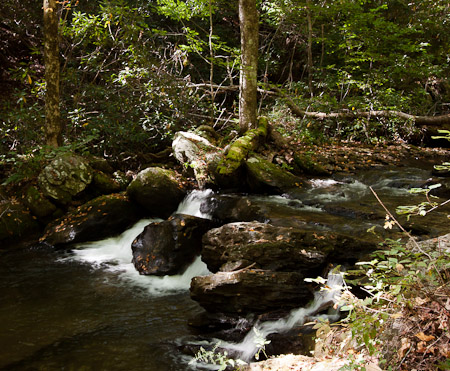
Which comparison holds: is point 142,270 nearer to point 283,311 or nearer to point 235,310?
point 235,310

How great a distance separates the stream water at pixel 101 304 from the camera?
3.84 metres

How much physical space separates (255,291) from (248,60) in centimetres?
659

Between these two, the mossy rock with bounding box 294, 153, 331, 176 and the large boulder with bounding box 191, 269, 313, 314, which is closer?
the large boulder with bounding box 191, 269, 313, 314

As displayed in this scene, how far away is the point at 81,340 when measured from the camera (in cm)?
414

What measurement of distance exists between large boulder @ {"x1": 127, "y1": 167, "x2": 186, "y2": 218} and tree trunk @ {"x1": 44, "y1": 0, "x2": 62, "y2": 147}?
2.37 meters

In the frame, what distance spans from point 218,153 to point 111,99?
370 centimetres

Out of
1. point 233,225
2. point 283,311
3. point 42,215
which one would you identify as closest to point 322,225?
point 233,225

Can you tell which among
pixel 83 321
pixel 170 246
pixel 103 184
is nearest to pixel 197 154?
pixel 103 184

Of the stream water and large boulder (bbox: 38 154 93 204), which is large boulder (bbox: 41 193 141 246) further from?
large boulder (bbox: 38 154 93 204)

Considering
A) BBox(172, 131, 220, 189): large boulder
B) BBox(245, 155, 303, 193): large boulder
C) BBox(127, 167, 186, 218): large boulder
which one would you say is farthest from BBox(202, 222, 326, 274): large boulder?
BBox(172, 131, 220, 189): large boulder

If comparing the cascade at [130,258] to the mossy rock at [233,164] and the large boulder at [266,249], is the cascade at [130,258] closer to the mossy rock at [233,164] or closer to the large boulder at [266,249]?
the mossy rock at [233,164]

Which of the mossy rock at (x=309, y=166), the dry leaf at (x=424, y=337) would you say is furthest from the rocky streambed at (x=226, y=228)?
the dry leaf at (x=424, y=337)

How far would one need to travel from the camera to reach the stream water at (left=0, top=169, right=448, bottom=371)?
384cm

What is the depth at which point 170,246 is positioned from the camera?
6039 millimetres
